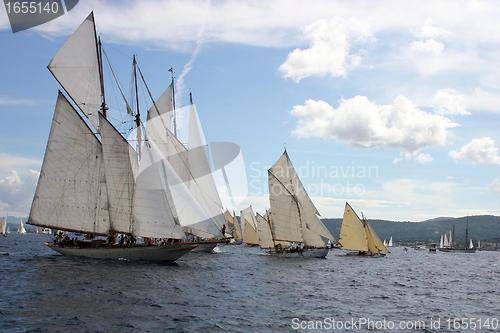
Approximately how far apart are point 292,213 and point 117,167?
35.2m

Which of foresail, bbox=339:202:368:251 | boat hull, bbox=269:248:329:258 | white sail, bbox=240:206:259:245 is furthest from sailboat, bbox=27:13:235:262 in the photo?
white sail, bbox=240:206:259:245

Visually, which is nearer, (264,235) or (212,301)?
(212,301)

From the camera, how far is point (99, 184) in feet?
166

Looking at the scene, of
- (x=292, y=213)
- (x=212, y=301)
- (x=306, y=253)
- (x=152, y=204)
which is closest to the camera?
(x=212, y=301)

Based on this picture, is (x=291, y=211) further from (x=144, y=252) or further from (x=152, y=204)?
(x=152, y=204)

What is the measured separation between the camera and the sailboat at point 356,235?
3209 inches

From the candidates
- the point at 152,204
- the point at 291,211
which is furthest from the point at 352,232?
the point at 152,204

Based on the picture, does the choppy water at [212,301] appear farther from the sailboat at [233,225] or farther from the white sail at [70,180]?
the sailboat at [233,225]

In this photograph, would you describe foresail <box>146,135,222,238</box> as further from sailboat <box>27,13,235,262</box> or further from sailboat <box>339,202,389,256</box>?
sailboat <box>339,202,389,256</box>

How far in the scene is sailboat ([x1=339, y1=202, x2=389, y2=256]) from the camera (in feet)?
267

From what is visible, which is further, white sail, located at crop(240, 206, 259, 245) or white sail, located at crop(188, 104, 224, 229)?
white sail, located at crop(240, 206, 259, 245)

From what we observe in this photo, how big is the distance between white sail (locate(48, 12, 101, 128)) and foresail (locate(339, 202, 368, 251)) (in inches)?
2155

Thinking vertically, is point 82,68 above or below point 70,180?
above

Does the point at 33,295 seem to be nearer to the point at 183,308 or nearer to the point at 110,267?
the point at 183,308
